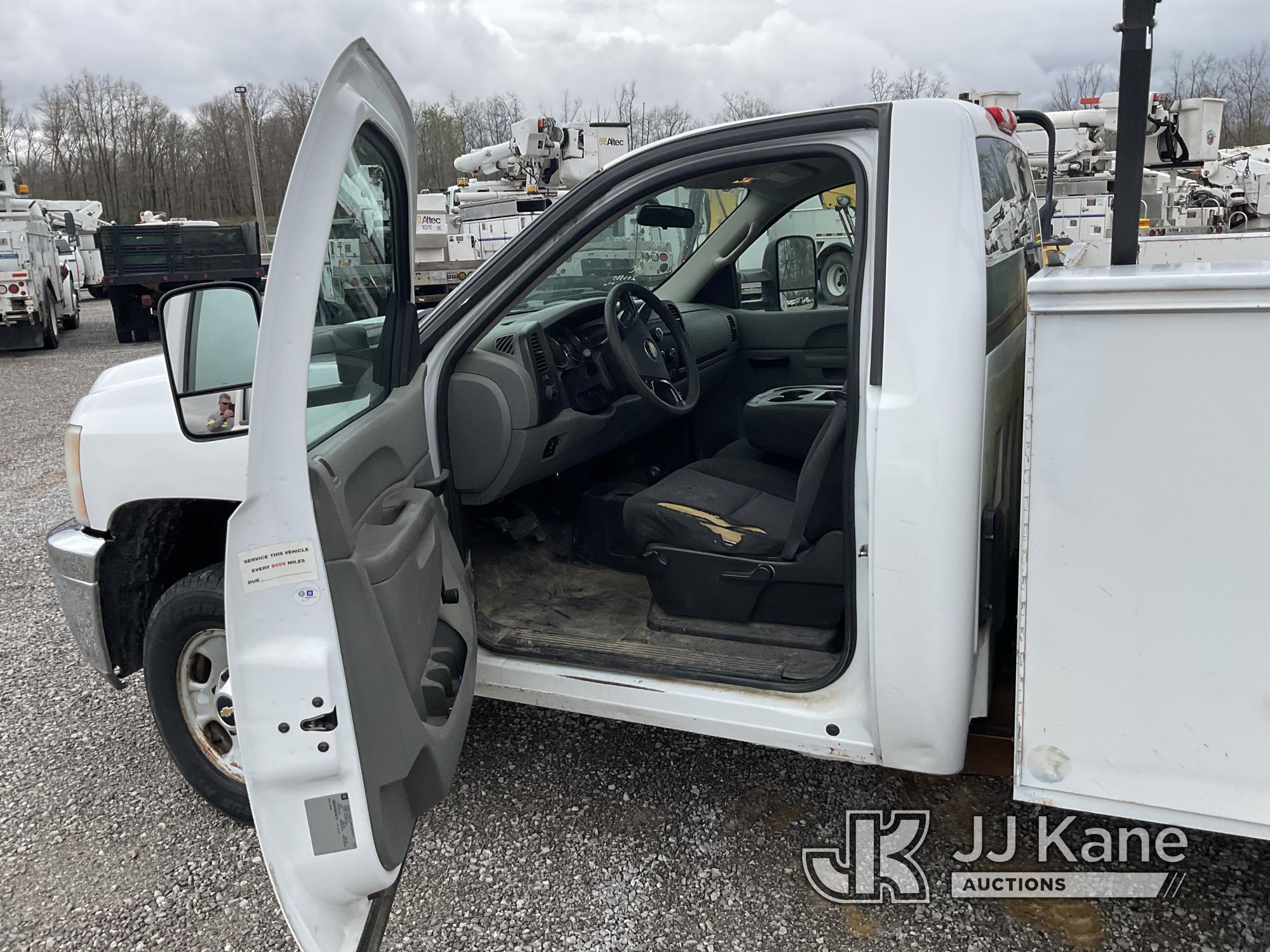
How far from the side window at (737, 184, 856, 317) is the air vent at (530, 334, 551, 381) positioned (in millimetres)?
1323

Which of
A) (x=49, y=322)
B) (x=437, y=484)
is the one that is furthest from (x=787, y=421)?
(x=49, y=322)

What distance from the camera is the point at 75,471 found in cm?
273

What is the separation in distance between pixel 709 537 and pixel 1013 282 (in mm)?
1053

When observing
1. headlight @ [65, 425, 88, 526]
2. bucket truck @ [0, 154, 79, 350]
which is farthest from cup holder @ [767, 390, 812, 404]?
bucket truck @ [0, 154, 79, 350]

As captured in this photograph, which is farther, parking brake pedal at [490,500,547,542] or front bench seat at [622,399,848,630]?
parking brake pedal at [490,500,547,542]

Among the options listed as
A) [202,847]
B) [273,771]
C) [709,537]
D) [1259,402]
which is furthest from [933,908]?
[202,847]

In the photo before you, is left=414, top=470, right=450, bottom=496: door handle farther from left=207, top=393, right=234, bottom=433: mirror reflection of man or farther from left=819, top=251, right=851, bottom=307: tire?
left=819, top=251, right=851, bottom=307: tire

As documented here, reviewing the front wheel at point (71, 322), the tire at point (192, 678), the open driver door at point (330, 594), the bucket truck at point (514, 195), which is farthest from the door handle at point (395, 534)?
the front wheel at point (71, 322)

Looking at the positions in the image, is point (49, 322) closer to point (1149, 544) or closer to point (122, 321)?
point (122, 321)

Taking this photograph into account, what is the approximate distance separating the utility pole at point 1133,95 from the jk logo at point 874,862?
164cm

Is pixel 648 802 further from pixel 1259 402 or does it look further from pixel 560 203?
pixel 1259 402

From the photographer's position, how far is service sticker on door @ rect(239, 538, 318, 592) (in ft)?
5.90

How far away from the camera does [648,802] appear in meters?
2.78

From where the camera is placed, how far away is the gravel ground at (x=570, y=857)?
2279mm
